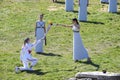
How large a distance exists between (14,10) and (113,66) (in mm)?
11726

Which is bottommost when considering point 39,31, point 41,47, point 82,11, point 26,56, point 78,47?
point 41,47

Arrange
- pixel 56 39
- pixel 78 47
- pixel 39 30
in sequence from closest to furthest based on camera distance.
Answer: pixel 78 47 → pixel 39 30 → pixel 56 39

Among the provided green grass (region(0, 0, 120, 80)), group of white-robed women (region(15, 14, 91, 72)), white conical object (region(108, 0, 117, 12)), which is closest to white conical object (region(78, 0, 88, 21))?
green grass (region(0, 0, 120, 80))

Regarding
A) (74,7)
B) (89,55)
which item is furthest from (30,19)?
(89,55)

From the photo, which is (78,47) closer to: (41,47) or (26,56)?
(26,56)

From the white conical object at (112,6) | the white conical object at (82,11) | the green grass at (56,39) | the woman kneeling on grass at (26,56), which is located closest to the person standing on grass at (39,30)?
the green grass at (56,39)

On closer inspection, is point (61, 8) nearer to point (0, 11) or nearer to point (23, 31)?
point (0, 11)

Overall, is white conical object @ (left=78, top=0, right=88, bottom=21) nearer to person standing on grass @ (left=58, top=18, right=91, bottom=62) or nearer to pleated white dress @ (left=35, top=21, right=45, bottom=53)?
pleated white dress @ (left=35, top=21, right=45, bottom=53)

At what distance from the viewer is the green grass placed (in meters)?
17.9

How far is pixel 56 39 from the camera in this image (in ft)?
74.3

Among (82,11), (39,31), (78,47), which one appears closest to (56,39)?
(39,31)

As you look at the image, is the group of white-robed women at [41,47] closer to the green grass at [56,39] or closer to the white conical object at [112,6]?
the green grass at [56,39]

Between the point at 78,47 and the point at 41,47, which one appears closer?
the point at 78,47

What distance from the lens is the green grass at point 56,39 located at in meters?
17.9
